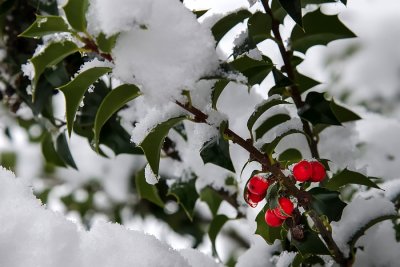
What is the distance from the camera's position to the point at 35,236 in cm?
73

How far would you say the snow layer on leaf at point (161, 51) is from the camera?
70cm

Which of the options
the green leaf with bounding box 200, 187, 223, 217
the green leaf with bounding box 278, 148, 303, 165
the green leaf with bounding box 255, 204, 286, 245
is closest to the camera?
the green leaf with bounding box 255, 204, 286, 245

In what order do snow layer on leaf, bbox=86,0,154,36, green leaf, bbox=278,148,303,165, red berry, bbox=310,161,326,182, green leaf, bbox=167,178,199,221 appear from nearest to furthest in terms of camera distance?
snow layer on leaf, bbox=86,0,154,36
red berry, bbox=310,161,326,182
green leaf, bbox=278,148,303,165
green leaf, bbox=167,178,199,221

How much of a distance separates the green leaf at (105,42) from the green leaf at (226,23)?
0.96 feet

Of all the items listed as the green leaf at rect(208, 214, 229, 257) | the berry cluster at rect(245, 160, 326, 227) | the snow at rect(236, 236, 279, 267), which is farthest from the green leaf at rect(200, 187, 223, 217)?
the berry cluster at rect(245, 160, 326, 227)

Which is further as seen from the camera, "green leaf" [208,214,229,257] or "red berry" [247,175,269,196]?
"green leaf" [208,214,229,257]

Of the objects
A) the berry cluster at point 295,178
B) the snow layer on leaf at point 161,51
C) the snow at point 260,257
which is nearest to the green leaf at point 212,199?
the snow at point 260,257

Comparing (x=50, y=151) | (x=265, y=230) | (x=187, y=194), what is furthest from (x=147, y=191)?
(x=265, y=230)

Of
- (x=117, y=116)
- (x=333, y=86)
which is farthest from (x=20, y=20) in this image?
(x=333, y=86)

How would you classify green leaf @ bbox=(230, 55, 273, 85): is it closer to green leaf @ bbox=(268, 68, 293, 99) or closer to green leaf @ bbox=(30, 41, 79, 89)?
green leaf @ bbox=(268, 68, 293, 99)

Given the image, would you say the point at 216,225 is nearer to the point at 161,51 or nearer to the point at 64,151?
the point at 64,151

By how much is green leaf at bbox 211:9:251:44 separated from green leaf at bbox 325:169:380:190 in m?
0.31

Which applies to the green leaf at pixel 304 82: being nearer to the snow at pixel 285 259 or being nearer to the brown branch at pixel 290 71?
the brown branch at pixel 290 71

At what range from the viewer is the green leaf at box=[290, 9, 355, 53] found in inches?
38.6
